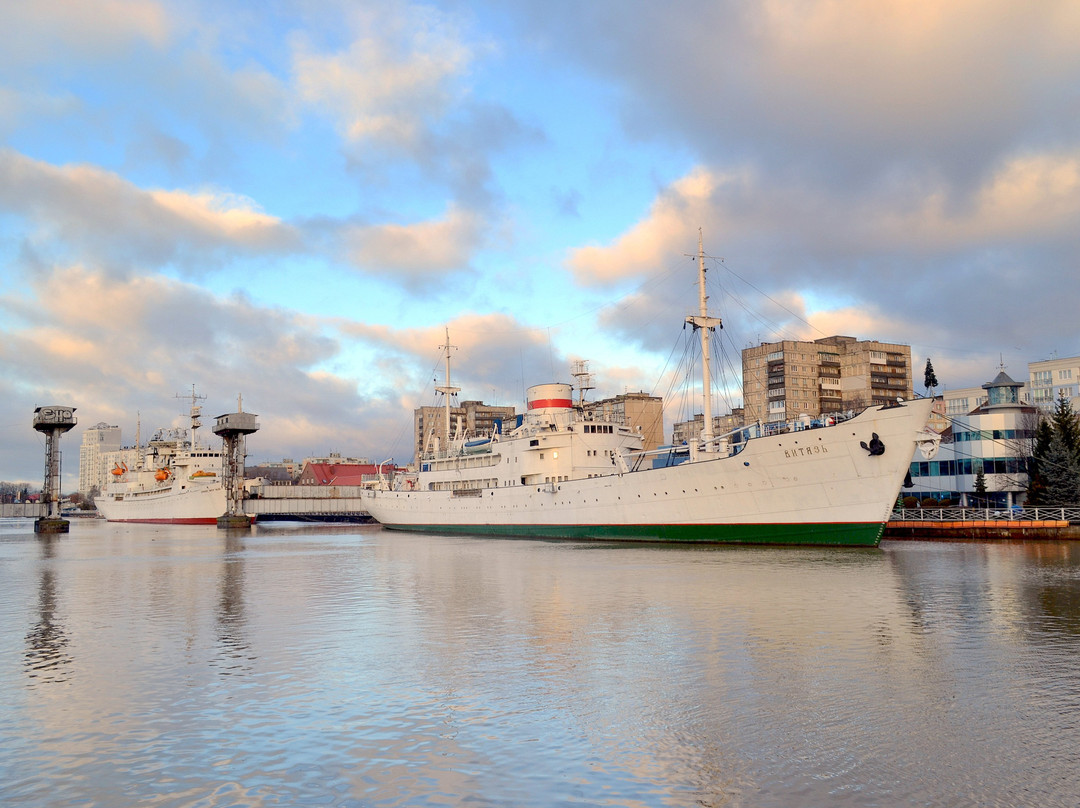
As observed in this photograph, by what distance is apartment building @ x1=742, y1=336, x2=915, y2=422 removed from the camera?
109312 millimetres

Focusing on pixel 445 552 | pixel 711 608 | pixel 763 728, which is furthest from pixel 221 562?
pixel 763 728

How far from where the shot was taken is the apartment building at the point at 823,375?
109 meters

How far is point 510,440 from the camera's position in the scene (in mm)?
51188

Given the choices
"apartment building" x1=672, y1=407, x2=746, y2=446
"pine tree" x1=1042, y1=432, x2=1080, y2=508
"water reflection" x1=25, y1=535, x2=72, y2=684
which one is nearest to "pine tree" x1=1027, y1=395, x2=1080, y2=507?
"pine tree" x1=1042, y1=432, x2=1080, y2=508

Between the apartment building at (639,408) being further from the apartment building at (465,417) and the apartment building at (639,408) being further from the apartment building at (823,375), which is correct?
the apartment building at (465,417)

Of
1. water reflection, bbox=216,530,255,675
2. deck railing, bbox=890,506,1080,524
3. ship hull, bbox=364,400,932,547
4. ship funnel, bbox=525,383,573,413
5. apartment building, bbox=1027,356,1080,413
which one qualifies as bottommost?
water reflection, bbox=216,530,255,675

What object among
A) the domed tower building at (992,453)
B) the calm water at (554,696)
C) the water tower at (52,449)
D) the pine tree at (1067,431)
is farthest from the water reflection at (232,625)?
the water tower at (52,449)

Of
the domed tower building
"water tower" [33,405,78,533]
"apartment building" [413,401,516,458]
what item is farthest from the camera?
"apartment building" [413,401,516,458]

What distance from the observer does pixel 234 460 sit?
277 ft

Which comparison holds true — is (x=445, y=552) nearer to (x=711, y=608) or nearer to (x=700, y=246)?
(x=700, y=246)

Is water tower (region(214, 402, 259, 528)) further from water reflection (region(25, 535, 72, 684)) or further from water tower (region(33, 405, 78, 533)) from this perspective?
water reflection (region(25, 535, 72, 684))

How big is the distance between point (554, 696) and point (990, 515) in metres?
38.1

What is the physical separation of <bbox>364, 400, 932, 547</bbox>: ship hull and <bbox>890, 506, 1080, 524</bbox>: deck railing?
10620mm

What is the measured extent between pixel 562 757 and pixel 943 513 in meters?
40.8
